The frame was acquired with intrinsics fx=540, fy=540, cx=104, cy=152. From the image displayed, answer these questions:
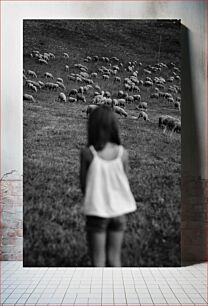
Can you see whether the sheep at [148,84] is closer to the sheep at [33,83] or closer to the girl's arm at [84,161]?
the sheep at [33,83]

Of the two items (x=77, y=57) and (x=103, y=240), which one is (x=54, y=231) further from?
(x=103, y=240)

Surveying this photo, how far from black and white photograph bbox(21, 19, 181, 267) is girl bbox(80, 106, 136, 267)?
1.55 meters

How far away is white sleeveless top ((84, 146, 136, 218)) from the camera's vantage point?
84.3 inches

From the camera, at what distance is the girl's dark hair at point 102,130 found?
216 centimetres

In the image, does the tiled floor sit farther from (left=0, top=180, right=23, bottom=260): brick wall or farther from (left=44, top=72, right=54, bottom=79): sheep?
(left=44, top=72, right=54, bottom=79): sheep

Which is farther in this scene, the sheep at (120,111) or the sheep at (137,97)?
the sheep at (137,97)

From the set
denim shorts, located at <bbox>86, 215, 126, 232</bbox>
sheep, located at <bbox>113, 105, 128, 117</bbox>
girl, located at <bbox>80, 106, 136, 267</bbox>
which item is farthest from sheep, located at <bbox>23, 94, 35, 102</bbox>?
denim shorts, located at <bbox>86, 215, 126, 232</bbox>

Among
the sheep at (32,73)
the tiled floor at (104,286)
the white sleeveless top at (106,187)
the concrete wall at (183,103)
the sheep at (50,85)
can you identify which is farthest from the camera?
the concrete wall at (183,103)

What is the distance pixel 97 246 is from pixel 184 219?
213cm

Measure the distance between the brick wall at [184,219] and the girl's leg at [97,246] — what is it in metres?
2.04

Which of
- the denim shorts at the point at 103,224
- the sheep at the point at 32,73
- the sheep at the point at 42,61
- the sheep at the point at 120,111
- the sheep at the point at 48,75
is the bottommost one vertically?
the denim shorts at the point at 103,224

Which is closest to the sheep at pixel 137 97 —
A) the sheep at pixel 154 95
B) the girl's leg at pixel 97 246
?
the sheep at pixel 154 95

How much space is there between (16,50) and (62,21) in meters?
0.43

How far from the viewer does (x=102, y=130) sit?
2.18 m
